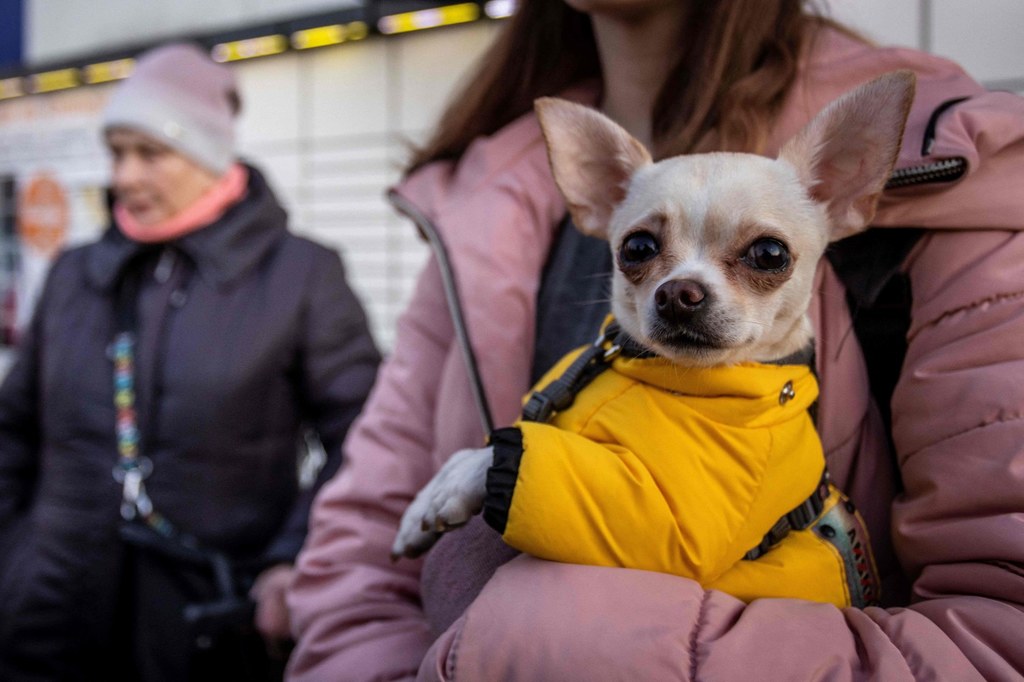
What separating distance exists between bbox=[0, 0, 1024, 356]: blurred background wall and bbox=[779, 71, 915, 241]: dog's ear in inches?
127

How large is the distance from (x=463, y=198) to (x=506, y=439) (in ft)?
2.29

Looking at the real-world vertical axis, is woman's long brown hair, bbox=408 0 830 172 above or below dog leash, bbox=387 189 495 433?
above

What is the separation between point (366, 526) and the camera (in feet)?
5.21

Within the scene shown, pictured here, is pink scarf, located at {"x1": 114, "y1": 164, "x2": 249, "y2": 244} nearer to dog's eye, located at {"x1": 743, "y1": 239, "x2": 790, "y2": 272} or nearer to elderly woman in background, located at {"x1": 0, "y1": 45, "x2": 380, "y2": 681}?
elderly woman in background, located at {"x1": 0, "y1": 45, "x2": 380, "y2": 681}

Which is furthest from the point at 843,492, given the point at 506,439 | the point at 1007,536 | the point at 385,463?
the point at 385,463

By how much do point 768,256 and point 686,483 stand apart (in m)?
0.41

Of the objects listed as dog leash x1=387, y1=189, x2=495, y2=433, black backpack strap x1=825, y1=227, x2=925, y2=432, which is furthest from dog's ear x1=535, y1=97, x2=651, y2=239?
black backpack strap x1=825, y1=227, x2=925, y2=432

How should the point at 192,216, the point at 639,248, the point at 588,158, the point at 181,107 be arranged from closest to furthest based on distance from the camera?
the point at 639,248 < the point at 588,158 < the point at 192,216 < the point at 181,107

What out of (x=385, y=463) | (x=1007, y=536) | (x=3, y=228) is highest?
(x=1007, y=536)

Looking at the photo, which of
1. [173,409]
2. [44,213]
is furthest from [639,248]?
[44,213]

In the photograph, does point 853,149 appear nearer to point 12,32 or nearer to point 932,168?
point 932,168

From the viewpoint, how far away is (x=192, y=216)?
269 centimetres

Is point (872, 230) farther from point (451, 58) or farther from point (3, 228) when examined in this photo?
point (3, 228)

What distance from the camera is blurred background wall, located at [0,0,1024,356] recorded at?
5.39m
